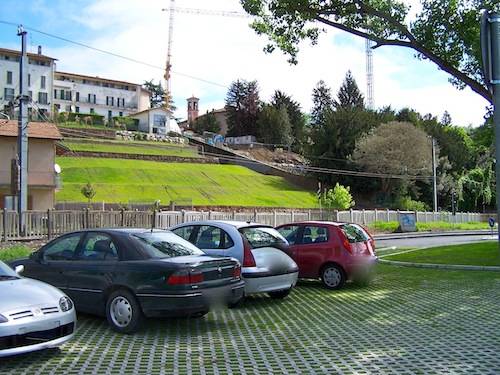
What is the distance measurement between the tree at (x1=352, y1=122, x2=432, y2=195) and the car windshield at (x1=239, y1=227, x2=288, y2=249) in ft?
171

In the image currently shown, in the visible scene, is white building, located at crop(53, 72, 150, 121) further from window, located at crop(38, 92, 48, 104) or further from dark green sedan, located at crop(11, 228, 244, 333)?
dark green sedan, located at crop(11, 228, 244, 333)

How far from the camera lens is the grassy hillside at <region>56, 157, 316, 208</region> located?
5138cm

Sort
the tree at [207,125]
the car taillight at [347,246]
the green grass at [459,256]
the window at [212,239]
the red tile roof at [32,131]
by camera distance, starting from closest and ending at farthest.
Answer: the window at [212,239] → the car taillight at [347,246] → the green grass at [459,256] → the red tile roof at [32,131] → the tree at [207,125]

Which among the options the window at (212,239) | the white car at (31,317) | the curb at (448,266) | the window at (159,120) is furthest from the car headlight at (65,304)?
the window at (159,120)

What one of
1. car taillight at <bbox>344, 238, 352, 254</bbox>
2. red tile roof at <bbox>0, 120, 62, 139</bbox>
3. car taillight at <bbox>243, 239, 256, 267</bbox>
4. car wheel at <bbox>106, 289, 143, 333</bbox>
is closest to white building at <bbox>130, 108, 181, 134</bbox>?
red tile roof at <bbox>0, 120, 62, 139</bbox>

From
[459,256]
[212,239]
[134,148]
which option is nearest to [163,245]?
[212,239]

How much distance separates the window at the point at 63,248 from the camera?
27.7ft

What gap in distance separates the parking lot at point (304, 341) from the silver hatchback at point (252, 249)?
509mm

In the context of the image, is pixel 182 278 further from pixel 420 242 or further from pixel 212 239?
pixel 420 242

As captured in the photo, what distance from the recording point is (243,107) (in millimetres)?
100750

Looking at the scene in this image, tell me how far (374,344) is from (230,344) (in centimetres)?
188

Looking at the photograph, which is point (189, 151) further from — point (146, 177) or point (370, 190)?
point (370, 190)

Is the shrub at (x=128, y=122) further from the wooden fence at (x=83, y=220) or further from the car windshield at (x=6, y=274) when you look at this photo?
the car windshield at (x=6, y=274)

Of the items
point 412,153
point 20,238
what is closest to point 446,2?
point 20,238
